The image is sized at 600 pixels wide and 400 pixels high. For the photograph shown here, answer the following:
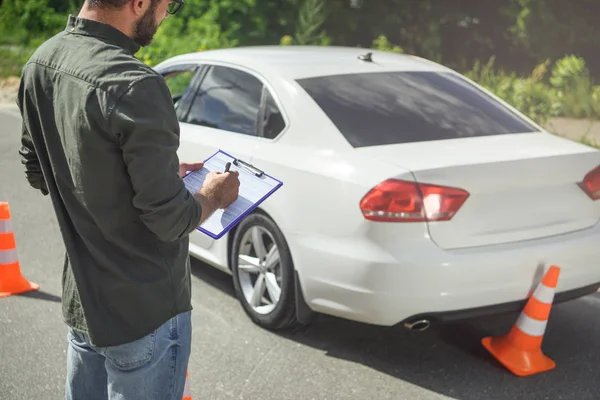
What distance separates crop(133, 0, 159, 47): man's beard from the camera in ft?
7.27

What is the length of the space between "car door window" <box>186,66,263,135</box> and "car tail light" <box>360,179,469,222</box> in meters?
1.25

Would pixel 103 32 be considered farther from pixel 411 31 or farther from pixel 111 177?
pixel 411 31

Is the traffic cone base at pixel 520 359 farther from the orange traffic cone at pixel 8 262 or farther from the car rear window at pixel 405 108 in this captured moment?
the orange traffic cone at pixel 8 262

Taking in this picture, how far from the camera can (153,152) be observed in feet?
6.72

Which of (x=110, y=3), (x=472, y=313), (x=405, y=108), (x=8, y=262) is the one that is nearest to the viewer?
(x=110, y=3)

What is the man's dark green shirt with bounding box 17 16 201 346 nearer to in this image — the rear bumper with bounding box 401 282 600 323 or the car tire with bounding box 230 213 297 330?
the rear bumper with bounding box 401 282 600 323

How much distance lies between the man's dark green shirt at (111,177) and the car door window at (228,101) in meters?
2.87

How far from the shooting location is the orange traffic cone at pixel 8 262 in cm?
540

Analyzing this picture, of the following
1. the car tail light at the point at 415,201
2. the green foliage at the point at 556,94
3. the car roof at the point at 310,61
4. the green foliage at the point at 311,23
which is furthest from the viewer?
the green foliage at the point at 311,23

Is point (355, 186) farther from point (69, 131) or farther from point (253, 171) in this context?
point (69, 131)

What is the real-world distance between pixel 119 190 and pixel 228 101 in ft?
11.1

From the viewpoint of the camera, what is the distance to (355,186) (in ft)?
13.8

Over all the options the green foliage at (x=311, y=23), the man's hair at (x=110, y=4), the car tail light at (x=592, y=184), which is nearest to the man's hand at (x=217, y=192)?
the man's hair at (x=110, y=4)

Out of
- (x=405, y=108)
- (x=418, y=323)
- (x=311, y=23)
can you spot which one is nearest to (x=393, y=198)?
(x=418, y=323)
